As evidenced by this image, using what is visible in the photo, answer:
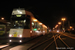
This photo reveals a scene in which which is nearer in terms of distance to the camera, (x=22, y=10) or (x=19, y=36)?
(x=19, y=36)

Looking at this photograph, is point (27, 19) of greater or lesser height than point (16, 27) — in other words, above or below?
above

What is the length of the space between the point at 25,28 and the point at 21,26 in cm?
62

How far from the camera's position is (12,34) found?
11148mm

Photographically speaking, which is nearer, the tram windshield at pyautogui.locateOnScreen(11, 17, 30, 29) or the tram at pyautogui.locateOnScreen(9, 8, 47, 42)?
the tram at pyautogui.locateOnScreen(9, 8, 47, 42)

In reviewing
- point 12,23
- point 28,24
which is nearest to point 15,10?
point 12,23

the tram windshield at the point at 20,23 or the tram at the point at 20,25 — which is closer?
the tram at the point at 20,25

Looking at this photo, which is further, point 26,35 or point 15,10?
point 15,10

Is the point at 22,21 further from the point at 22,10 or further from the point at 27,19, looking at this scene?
the point at 22,10

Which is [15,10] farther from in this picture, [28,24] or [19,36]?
[19,36]

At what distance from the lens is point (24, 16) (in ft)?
37.6

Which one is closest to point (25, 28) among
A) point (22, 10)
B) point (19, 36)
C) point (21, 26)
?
point (21, 26)

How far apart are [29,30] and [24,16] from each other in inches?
81.7

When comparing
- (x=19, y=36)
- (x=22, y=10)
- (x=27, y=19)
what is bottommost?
(x=19, y=36)

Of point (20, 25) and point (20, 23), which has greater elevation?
point (20, 23)
